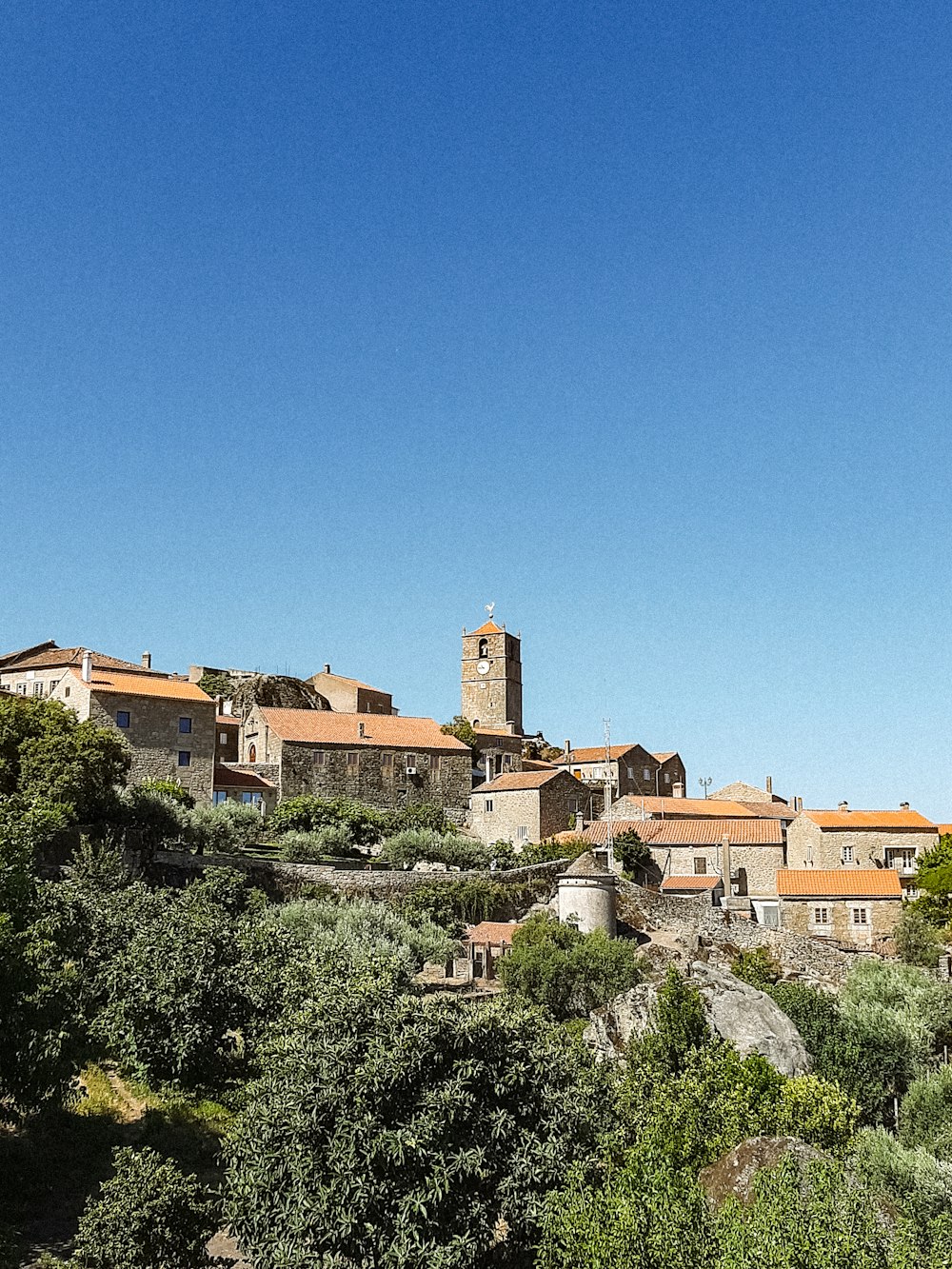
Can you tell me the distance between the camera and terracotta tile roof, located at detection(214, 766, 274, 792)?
6156cm

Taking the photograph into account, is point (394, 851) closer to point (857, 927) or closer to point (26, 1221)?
point (857, 927)

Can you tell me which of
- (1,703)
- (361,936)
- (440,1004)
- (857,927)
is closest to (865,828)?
(857,927)

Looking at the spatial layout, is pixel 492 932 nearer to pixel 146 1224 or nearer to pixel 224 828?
pixel 224 828

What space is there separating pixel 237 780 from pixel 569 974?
28.8 m

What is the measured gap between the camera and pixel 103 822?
1646 inches

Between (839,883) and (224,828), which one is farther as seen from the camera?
(839,883)

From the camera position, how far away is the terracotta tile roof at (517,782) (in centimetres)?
6744

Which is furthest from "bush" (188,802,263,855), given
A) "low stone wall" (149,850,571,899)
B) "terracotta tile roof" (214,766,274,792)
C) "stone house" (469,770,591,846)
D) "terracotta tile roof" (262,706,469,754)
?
"stone house" (469,770,591,846)

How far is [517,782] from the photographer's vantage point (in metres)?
68.8

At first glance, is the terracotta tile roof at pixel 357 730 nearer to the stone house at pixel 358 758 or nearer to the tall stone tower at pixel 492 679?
the stone house at pixel 358 758

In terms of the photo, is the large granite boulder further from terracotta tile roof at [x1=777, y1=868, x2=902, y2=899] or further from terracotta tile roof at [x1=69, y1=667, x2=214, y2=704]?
terracotta tile roof at [x1=69, y1=667, x2=214, y2=704]

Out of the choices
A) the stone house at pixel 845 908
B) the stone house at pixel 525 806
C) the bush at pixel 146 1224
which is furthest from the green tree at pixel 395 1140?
the stone house at pixel 525 806

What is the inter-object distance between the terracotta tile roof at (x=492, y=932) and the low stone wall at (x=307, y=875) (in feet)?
10.7

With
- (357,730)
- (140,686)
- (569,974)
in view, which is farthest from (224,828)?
(569,974)
